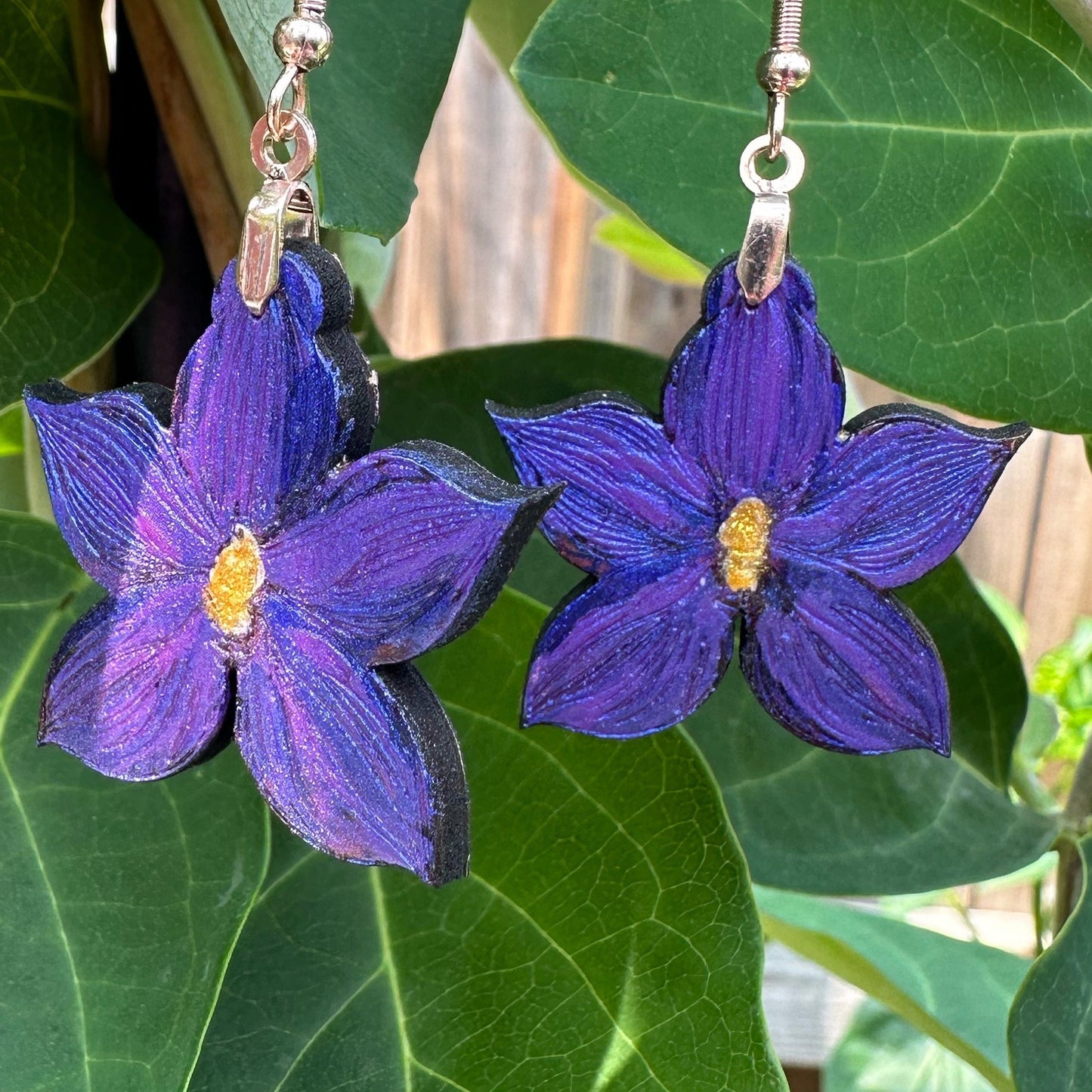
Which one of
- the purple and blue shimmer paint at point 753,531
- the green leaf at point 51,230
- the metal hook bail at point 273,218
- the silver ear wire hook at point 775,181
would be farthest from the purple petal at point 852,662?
the green leaf at point 51,230

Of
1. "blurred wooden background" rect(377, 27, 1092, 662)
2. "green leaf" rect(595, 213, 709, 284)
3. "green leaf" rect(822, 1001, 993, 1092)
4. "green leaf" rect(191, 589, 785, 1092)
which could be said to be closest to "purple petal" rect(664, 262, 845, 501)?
"green leaf" rect(191, 589, 785, 1092)

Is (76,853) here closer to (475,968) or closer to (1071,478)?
(475,968)

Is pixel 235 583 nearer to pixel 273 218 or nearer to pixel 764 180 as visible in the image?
pixel 273 218

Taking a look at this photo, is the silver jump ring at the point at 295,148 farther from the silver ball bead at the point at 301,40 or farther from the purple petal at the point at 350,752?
the purple petal at the point at 350,752

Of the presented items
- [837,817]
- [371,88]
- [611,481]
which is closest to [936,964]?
[837,817]

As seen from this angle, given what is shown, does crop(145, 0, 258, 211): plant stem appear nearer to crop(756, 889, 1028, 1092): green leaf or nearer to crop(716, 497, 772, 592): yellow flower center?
crop(716, 497, 772, 592): yellow flower center
